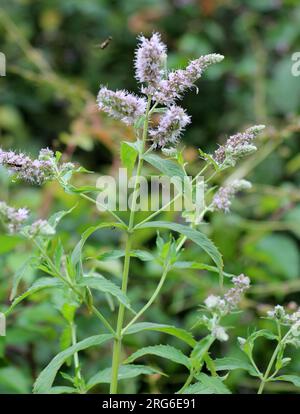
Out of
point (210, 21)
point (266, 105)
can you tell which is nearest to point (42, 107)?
point (210, 21)

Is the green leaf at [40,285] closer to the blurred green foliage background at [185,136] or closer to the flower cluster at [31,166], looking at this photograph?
the flower cluster at [31,166]

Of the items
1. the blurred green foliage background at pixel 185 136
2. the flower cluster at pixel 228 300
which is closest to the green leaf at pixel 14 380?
the blurred green foliage background at pixel 185 136

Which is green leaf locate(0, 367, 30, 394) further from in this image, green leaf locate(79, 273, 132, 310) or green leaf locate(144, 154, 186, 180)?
green leaf locate(144, 154, 186, 180)

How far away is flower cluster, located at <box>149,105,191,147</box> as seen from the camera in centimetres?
98

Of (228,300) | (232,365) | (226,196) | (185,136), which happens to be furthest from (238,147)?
(185,136)

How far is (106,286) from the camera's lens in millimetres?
976

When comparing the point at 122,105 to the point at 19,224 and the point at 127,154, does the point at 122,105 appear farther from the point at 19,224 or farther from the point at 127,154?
the point at 19,224

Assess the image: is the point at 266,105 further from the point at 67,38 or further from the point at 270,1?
the point at 67,38

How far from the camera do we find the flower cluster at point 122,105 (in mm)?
963

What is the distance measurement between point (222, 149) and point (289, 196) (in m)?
1.26

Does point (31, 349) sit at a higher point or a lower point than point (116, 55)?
lower

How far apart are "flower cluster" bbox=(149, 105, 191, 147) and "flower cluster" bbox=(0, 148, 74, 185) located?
0.15 m

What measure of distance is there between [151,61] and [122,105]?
7 centimetres

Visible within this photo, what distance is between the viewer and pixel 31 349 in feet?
6.25
